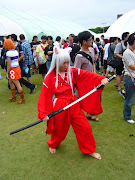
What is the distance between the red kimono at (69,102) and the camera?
239 cm

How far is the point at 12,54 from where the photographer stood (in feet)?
15.2

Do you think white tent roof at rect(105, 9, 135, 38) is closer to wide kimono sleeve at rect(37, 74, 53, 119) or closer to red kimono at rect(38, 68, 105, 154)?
red kimono at rect(38, 68, 105, 154)

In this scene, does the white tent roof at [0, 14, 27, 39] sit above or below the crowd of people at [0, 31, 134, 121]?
above

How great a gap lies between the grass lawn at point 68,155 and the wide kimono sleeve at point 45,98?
0.85 meters

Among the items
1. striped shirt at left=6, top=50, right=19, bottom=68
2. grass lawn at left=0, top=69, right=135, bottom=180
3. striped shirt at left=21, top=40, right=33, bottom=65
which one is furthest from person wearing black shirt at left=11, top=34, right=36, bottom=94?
grass lawn at left=0, top=69, right=135, bottom=180

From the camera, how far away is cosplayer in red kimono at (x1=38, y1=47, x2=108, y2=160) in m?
Answer: 2.34

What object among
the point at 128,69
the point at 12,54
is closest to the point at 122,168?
the point at 128,69

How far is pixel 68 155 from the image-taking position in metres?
2.76

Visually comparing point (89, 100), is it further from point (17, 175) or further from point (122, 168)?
point (17, 175)

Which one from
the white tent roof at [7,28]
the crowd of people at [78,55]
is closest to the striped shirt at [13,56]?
the crowd of people at [78,55]

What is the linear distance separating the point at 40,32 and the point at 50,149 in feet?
65.7

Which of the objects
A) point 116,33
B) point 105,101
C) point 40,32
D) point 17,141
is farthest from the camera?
point 40,32

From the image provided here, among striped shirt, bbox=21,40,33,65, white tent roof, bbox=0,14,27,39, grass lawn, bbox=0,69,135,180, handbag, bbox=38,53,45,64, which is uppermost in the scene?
white tent roof, bbox=0,14,27,39

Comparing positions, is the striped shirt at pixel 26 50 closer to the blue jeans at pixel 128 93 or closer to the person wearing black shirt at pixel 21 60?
the person wearing black shirt at pixel 21 60
